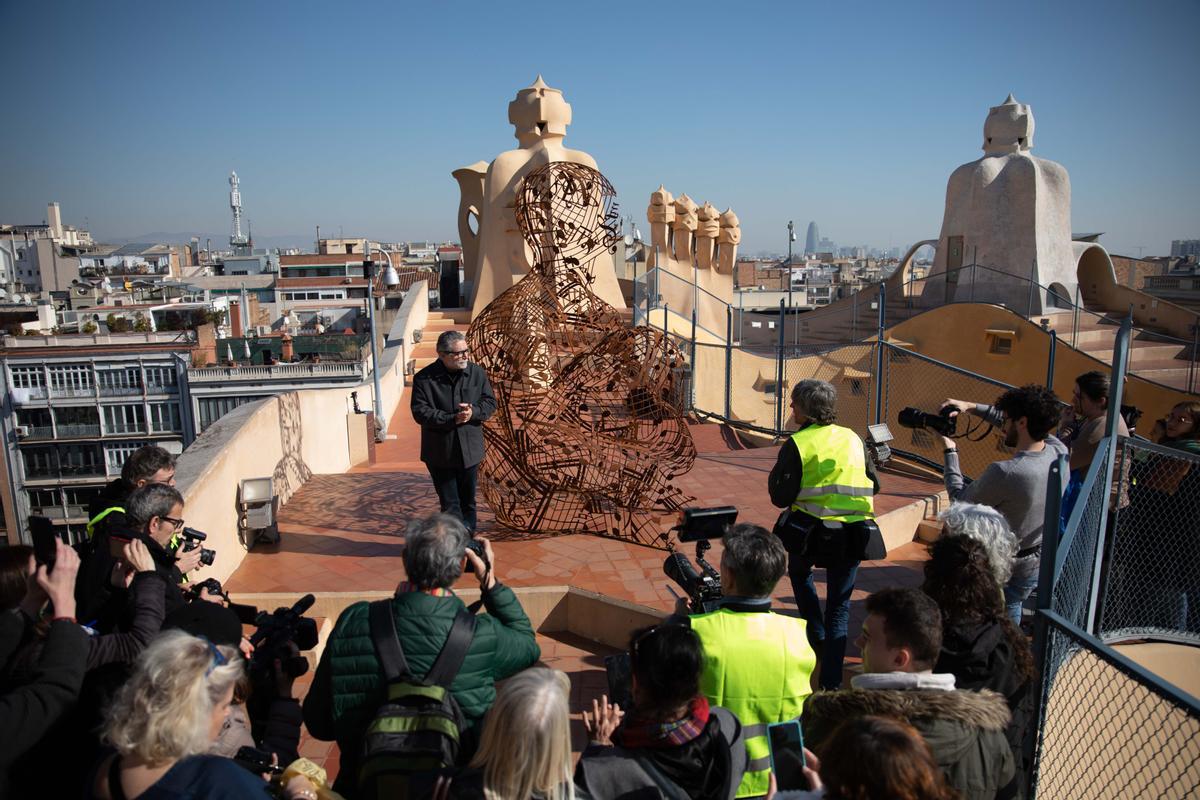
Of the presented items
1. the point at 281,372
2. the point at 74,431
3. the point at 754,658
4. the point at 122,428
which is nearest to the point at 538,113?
the point at 281,372

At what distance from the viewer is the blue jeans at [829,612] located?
3.63 meters

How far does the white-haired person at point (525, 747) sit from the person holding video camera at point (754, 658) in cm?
66

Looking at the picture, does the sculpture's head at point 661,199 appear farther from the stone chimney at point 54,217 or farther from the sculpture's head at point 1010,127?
the stone chimney at point 54,217

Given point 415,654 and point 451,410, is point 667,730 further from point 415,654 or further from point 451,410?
point 451,410

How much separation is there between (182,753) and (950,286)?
21.4 m

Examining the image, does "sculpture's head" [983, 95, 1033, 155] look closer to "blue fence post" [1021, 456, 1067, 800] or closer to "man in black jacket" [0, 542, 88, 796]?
"blue fence post" [1021, 456, 1067, 800]

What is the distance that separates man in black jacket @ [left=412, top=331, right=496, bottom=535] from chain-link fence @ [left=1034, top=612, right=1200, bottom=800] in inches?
139

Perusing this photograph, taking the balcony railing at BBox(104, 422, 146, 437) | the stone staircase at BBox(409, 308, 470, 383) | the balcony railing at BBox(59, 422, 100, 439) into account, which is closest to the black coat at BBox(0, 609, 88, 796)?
the stone staircase at BBox(409, 308, 470, 383)

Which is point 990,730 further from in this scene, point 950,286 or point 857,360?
point 950,286

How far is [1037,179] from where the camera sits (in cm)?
1984

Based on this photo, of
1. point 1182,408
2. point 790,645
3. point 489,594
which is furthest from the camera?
point 1182,408

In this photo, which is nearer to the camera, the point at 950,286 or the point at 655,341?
the point at 655,341

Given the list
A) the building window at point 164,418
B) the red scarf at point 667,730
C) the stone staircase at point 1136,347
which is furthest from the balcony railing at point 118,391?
the red scarf at point 667,730

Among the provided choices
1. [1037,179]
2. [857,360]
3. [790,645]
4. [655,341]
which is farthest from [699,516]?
[1037,179]
